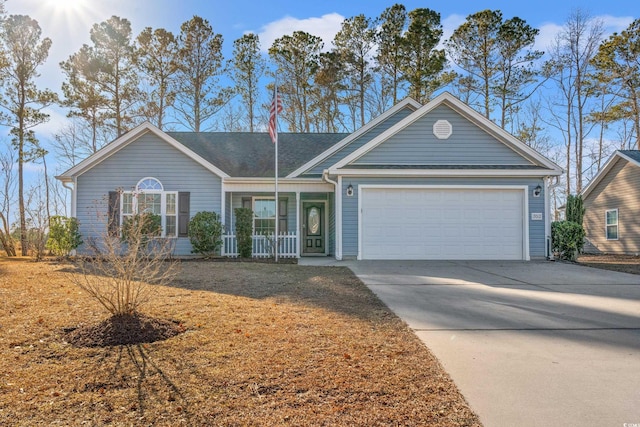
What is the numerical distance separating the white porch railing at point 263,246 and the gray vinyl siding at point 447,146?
4186mm

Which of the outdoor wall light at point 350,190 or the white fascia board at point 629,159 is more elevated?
the white fascia board at point 629,159

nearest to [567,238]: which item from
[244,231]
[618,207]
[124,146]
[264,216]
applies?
[618,207]

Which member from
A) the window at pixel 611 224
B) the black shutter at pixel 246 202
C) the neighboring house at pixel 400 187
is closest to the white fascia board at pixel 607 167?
the window at pixel 611 224

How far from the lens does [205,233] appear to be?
12859 millimetres

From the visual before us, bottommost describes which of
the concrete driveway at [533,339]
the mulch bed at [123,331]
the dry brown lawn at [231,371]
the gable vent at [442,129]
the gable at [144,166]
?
the concrete driveway at [533,339]

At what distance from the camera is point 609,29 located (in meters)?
22.8

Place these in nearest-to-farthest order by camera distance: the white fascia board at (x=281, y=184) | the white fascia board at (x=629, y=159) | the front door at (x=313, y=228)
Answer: the white fascia board at (x=281, y=184)
the front door at (x=313, y=228)
the white fascia board at (x=629, y=159)

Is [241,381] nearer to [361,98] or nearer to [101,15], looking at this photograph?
[361,98]

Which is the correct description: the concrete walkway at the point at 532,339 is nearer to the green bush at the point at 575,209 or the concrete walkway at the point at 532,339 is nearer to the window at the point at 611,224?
the green bush at the point at 575,209

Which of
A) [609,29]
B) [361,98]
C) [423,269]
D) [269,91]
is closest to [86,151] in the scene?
[269,91]

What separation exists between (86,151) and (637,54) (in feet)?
101

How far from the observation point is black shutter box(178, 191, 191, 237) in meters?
13.8

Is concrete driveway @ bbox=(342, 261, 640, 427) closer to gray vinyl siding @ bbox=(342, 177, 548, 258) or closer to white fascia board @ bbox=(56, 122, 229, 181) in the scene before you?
gray vinyl siding @ bbox=(342, 177, 548, 258)

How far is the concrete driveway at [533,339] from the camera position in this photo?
2.84 metres
